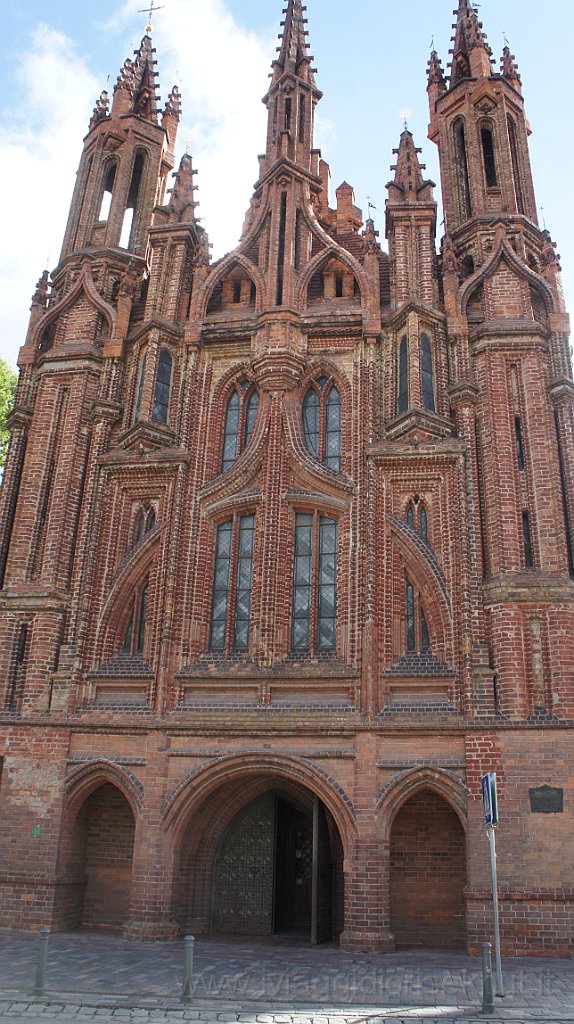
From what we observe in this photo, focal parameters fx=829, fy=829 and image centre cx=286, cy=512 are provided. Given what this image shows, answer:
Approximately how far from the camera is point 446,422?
1841 centimetres

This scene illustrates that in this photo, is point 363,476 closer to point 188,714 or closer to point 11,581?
A: point 188,714

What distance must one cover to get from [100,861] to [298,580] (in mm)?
7143

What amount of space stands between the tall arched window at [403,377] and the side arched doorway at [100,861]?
10.4m

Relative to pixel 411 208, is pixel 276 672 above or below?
below

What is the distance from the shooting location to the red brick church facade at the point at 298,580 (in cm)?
1552

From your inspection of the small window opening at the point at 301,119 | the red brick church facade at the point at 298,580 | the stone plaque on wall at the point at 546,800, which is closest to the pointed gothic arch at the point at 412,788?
the red brick church facade at the point at 298,580

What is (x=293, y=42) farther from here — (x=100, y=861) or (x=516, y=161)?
(x=100, y=861)

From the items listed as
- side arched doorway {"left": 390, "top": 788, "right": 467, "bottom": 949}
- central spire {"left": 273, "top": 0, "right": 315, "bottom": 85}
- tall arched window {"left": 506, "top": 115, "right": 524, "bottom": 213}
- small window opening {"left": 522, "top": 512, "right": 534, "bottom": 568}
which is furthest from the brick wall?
central spire {"left": 273, "top": 0, "right": 315, "bottom": 85}

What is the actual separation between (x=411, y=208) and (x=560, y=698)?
12599 millimetres

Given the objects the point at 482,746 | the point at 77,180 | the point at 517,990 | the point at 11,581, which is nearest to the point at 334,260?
the point at 77,180

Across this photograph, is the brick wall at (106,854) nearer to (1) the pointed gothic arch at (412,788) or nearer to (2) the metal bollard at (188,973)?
(1) the pointed gothic arch at (412,788)

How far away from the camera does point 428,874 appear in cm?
1574

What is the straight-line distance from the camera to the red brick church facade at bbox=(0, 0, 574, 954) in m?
15.5

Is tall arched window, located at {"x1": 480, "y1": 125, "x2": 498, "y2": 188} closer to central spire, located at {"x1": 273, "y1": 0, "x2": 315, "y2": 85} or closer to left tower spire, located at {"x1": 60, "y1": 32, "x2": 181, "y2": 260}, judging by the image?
central spire, located at {"x1": 273, "y1": 0, "x2": 315, "y2": 85}
